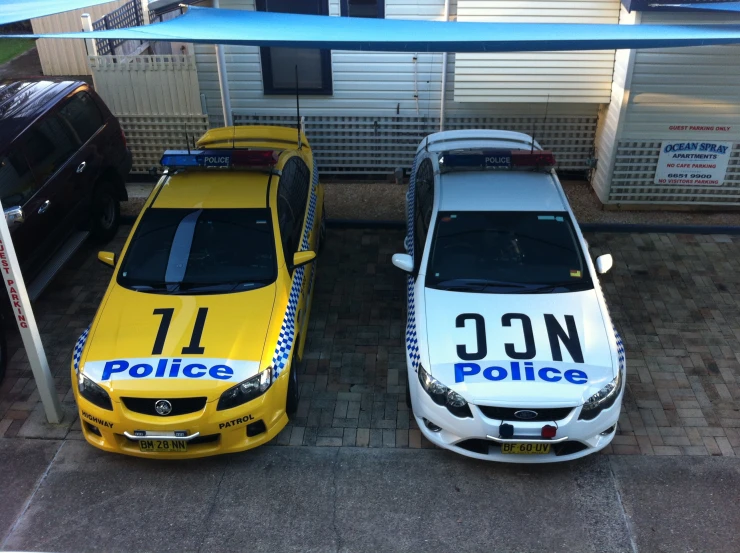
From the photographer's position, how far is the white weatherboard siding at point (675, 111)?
326 inches

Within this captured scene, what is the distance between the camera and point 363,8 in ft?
30.7

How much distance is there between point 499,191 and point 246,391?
317 centimetres

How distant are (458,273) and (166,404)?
268 centimetres

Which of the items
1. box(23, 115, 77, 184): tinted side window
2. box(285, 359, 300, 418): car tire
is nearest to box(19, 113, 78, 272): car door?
box(23, 115, 77, 184): tinted side window

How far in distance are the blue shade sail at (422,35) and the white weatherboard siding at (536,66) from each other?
2026mm

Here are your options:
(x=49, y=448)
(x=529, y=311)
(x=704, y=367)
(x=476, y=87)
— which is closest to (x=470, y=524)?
(x=529, y=311)

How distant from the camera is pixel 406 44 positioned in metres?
5.74

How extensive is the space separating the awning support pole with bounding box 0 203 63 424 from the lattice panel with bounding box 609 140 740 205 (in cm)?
745

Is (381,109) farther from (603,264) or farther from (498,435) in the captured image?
(498,435)

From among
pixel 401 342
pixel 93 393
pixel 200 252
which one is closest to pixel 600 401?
pixel 401 342

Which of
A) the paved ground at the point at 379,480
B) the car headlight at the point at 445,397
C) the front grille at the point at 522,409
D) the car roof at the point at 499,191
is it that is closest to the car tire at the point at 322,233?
the paved ground at the point at 379,480

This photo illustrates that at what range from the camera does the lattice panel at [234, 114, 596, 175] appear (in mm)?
9891

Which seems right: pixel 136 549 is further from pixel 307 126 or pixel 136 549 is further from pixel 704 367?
pixel 307 126

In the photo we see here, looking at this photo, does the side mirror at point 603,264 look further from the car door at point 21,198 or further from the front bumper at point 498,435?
the car door at point 21,198
